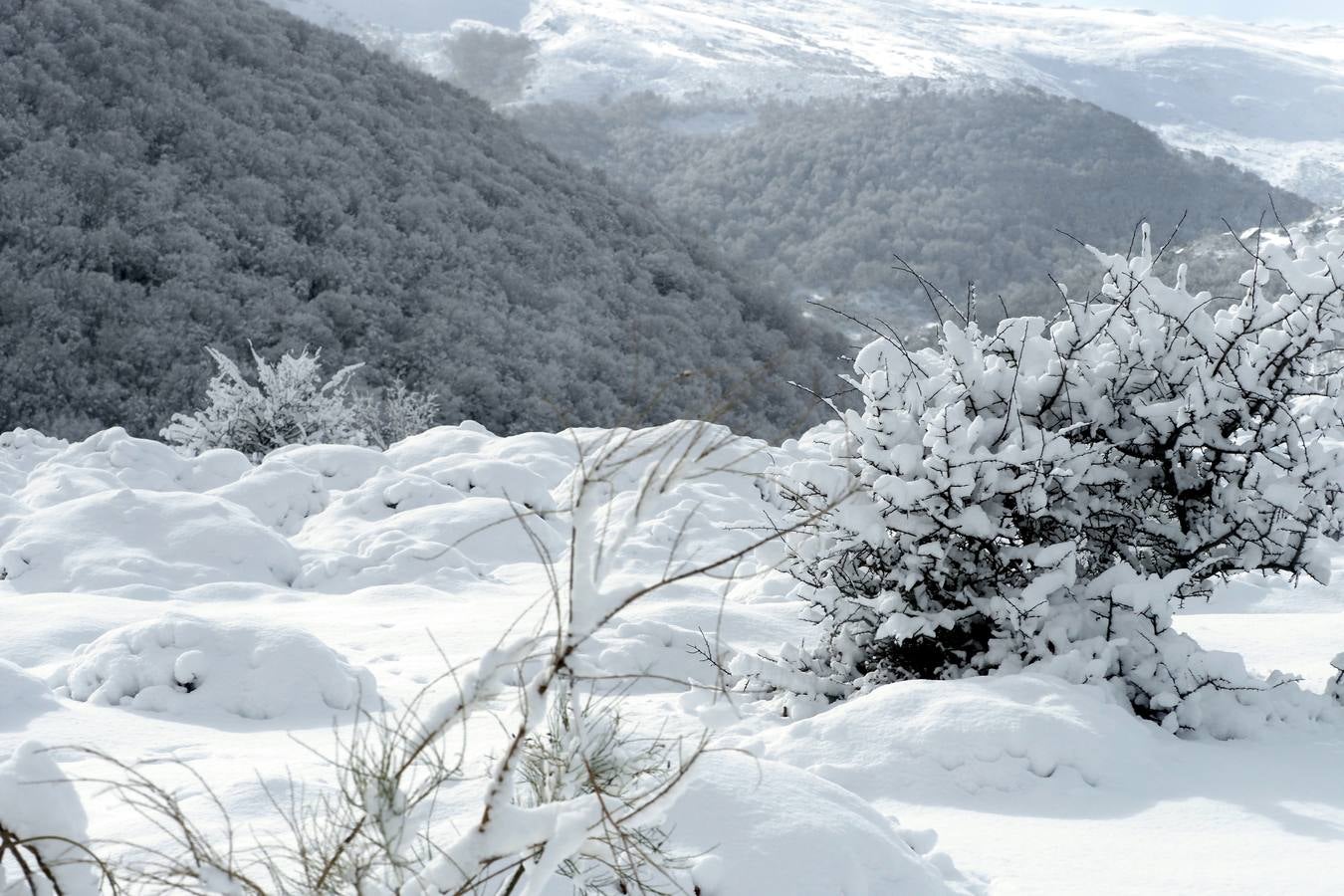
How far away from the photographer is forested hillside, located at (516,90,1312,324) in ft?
162

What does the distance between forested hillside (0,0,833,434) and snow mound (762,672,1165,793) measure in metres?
10.8

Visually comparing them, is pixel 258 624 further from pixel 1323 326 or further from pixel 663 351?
pixel 663 351

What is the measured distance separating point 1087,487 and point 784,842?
2.51m

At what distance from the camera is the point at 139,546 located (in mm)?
6336

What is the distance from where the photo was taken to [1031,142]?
6122 cm

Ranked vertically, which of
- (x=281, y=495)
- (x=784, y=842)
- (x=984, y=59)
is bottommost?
(x=281, y=495)

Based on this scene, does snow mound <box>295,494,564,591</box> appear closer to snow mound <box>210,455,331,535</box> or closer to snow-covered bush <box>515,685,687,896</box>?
snow mound <box>210,455,331,535</box>

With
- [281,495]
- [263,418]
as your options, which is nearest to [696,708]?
[281,495]

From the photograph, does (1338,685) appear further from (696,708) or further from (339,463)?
(339,463)

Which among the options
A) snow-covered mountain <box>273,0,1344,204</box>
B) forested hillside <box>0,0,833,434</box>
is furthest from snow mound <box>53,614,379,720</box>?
snow-covered mountain <box>273,0,1344,204</box>

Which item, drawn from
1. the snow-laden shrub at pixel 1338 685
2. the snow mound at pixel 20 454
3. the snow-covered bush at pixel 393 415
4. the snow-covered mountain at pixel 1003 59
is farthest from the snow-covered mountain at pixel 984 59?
the snow-laden shrub at pixel 1338 685

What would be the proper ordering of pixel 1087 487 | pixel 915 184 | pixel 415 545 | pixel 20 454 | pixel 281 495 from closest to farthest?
pixel 1087 487 < pixel 415 545 < pixel 281 495 < pixel 20 454 < pixel 915 184

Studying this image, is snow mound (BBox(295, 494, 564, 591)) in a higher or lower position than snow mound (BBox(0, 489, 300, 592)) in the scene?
lower

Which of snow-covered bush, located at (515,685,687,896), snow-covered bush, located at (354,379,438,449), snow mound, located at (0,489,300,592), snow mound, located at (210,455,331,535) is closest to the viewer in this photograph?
snow-covered bush, located at (515,685,687,896)
